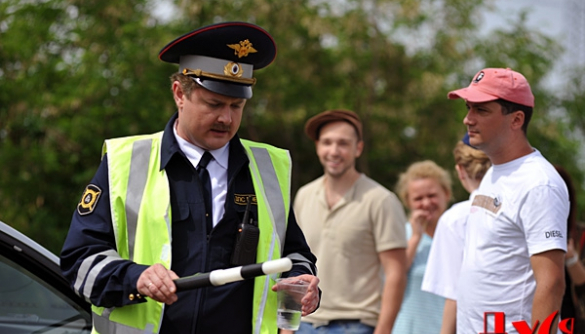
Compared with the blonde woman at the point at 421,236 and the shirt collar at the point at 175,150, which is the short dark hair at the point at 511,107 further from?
the blonde woman at the point at 421,236

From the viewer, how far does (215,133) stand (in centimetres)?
315

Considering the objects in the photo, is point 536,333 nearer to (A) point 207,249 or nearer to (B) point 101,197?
(A) point 207,249

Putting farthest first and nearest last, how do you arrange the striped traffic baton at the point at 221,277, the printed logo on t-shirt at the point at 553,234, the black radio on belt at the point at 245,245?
1. the printed logo on t-shirt at the point at 553,234
2. the black radio on belt at the point at 245,245
3. the striped traffic baton at the point at 221,277

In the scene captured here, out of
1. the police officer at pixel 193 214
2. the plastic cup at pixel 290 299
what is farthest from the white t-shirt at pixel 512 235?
the plastic cup at pixel 290 299

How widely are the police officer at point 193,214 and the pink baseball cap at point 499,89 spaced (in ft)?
3.44

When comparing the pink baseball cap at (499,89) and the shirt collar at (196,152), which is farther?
the pink baseball cap at (499,89)

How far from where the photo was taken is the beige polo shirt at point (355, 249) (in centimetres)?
520

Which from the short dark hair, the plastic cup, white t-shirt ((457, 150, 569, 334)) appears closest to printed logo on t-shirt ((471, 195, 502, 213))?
white t-shirt ((457, 150, 569, 334))

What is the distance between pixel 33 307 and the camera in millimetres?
3807

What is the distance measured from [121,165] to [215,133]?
1.15ft

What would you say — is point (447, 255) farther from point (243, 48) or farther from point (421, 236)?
point (243, 48)

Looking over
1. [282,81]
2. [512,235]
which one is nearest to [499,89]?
[512,235]

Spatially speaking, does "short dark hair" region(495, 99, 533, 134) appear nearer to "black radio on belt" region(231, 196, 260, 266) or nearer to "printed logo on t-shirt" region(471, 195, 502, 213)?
"printed logo on t-shirt" region(471, 195, 502, 213)

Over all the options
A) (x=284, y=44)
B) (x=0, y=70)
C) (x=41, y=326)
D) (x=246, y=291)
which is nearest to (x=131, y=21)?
(x=0, y=70)
